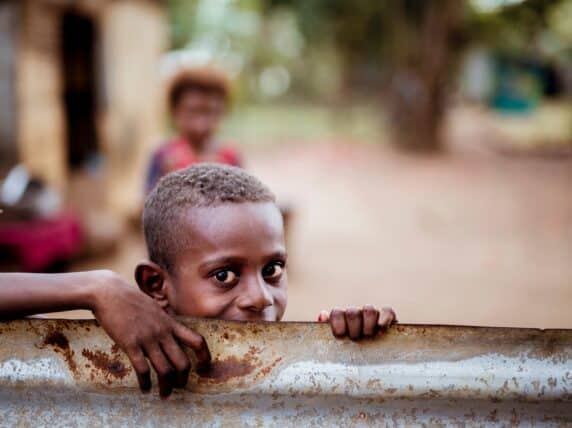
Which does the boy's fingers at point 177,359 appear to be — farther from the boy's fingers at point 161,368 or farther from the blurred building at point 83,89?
the blurred building at point 83,89

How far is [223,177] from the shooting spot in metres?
1.51

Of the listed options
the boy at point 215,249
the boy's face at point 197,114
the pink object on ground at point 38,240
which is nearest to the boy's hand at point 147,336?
the boy at point 215,249

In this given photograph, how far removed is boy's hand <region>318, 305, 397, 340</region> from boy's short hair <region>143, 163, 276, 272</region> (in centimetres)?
46

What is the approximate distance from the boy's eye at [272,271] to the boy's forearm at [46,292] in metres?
0.44

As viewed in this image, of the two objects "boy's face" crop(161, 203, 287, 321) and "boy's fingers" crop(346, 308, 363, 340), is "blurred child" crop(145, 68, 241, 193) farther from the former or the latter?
"boy's fingers" crop(346, 308, 363, 340)

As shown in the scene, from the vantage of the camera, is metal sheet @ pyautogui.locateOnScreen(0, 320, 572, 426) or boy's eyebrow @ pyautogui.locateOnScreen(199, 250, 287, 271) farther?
boy's eyebrow @ pyautogui.locateOnScreen(199, 250, 287, 271)

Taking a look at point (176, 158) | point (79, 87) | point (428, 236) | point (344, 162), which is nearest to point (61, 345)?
point (176, 158)

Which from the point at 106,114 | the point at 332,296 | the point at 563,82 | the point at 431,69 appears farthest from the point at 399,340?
the point at 563,82

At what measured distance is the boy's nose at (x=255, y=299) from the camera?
1.38 metres

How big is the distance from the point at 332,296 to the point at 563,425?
15.4 feet

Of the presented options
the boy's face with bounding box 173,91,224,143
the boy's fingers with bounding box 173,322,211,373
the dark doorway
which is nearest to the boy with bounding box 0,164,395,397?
the boy's fingers with bounding box 173,322,211,373

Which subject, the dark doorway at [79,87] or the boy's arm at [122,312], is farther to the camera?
the dark doorway at [79,87]

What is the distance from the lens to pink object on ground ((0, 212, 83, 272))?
16.2 ft

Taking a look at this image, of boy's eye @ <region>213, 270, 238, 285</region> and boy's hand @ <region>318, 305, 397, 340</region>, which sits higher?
boy's hand @ <region>318, 305, 397, 340</region>
